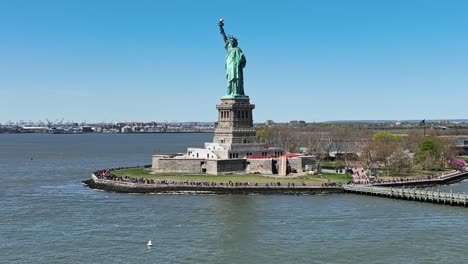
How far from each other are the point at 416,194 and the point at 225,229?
24.5 metres

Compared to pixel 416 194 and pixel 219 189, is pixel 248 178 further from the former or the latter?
pixel 416 194

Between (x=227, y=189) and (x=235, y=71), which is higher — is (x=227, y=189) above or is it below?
below

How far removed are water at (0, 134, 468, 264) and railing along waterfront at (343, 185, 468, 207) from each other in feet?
5.64

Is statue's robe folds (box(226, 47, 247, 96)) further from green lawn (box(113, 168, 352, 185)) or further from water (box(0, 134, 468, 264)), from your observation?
water (box(0, 134, 468, 264))

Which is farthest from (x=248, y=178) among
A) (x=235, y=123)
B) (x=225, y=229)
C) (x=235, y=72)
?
(x=225, y=229)

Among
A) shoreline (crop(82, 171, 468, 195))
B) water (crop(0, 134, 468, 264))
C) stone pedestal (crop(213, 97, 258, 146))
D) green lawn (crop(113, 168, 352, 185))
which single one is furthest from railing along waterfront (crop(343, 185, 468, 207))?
stone pedestal (crop(213, 97, 258, 146))

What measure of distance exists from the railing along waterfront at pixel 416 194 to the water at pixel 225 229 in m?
1.72

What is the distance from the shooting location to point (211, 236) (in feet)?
153

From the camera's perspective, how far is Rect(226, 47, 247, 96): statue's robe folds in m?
90.1

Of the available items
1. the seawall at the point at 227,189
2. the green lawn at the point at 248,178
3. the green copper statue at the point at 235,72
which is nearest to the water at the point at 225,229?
the seawall at the point at 227,189

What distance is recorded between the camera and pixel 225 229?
49750mm

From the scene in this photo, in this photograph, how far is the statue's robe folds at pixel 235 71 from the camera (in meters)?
90.1

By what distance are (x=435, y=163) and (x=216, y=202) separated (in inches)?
1699

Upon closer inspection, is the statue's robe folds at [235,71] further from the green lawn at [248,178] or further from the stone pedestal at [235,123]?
the green lawn at [248,178]
